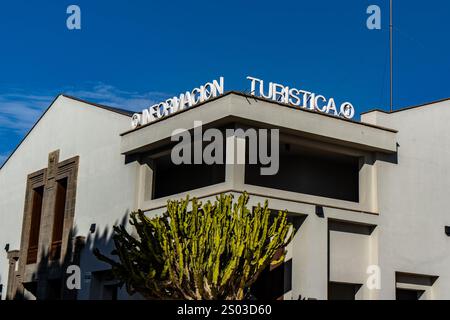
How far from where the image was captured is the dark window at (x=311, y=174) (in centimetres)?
2686

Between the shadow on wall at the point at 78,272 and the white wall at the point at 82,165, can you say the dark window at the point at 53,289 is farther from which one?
the white wall at the point at 82,165

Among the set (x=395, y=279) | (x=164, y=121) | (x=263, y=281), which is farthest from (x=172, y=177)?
(x=395, y=279)

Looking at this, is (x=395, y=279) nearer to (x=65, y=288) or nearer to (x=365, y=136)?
(x=365, y=136)

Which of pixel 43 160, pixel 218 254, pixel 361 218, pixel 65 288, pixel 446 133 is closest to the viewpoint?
pixel 218 254

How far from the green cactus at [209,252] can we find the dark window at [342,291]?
17.6ft

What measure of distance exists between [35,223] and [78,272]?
19.1ft

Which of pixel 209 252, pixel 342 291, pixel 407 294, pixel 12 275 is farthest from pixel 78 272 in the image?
pixel 407 294

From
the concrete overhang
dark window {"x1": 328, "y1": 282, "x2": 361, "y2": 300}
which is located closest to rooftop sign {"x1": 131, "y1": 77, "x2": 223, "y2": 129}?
the concrete overhang

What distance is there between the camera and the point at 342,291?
25.8 meters

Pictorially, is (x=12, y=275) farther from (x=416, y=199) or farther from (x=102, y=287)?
(x=416, y=199)

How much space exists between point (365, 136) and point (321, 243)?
4.14 m

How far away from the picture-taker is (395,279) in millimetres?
25672

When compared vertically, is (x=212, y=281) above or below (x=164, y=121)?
below

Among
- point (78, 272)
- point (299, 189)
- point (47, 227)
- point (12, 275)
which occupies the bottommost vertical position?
point (78, 272)
